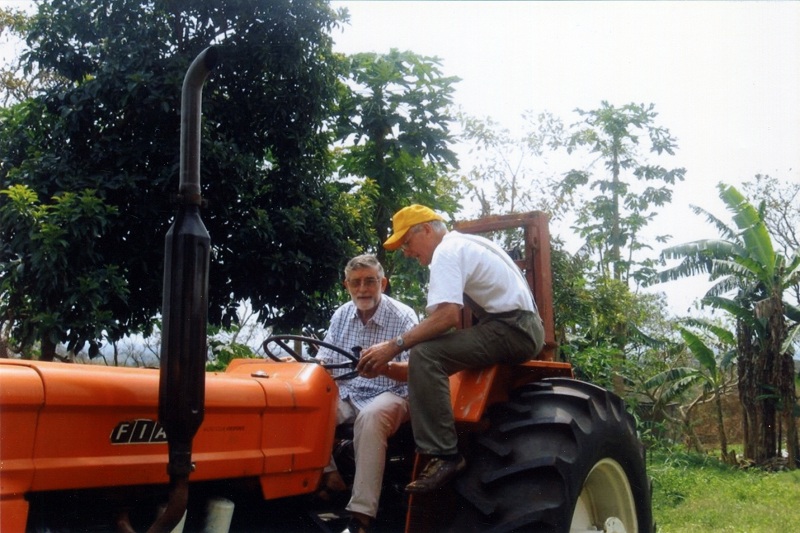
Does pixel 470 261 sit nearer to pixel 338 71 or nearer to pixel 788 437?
pixel 338 71

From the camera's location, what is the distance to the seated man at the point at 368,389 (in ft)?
10.4

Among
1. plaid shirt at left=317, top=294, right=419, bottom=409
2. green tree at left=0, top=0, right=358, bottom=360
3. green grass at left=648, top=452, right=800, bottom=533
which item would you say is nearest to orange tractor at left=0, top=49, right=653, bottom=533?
plaid shirt at left=317, top=294, right=419, bottom=409

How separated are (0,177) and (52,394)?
19.5 ft

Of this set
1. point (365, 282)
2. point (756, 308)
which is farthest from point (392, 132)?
point (756, 308)

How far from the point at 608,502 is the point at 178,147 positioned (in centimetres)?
521

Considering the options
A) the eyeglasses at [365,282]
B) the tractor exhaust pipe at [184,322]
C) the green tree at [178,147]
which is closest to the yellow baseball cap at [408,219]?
the eyeglasses at [365,282]

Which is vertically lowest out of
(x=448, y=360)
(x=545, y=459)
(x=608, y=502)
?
(x=608, y=502)

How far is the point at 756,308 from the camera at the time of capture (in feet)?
51.6

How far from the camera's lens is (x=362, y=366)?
3.08 m

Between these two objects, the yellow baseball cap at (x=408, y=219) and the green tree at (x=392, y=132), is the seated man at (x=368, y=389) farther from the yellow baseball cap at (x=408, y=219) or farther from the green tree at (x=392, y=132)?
A: the green tree at (x=392, y=132)

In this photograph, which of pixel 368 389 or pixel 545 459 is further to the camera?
pixel 368 389

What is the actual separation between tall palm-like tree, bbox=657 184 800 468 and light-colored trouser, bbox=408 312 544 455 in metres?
13.2

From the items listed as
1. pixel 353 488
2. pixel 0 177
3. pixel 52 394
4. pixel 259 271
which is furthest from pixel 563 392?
pixel 0 177

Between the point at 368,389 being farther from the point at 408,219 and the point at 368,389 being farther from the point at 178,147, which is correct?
the point at 178,147
